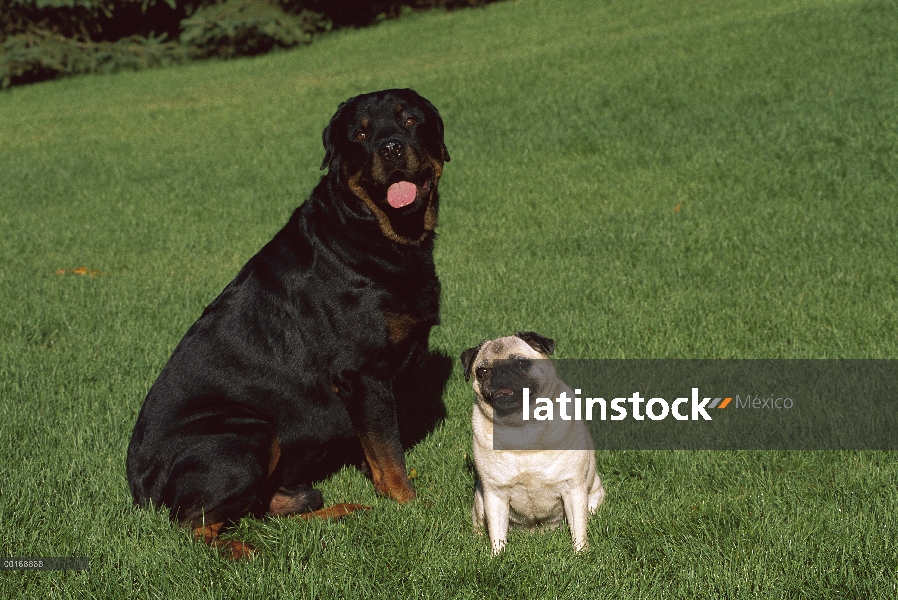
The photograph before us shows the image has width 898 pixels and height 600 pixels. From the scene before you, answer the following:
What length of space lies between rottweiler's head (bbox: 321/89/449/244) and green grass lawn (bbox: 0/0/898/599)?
1.40 m

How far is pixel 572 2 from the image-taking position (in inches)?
1029

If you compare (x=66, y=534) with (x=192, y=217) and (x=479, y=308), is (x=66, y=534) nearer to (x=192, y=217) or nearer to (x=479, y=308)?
(x=479, y=308)

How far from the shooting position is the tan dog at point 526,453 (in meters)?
3.76

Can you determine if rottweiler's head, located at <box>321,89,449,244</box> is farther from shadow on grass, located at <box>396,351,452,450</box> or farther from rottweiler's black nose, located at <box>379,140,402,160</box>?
shadow on grass, located at <box>396,351,452,450</box>

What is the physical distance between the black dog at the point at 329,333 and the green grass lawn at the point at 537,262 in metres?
0.32

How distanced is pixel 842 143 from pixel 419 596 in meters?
10.9

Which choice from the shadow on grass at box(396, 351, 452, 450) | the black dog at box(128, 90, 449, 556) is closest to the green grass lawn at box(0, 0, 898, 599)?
the shadow on grass at box(396, 351, 452, 450)

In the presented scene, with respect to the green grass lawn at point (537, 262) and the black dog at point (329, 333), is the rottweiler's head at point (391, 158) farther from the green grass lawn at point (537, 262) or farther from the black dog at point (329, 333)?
the green grass lawn at point (537, 262)

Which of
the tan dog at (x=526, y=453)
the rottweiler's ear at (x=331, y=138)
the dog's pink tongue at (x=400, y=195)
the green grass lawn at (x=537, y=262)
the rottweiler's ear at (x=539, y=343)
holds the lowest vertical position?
the green grass lawn at (x=537, y=262)

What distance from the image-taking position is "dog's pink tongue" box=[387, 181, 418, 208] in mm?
4441

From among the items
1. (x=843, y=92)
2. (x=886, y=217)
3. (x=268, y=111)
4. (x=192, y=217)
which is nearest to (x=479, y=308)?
(x=886, y=217)

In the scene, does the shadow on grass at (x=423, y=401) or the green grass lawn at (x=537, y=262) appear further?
the shadow on grass at (x=423, y=401)

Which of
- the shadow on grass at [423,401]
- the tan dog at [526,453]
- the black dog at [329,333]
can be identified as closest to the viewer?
the tan dog at [526,453]

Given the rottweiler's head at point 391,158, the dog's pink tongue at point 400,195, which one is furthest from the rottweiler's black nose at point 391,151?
the dog's pink tongue at point 400,195
